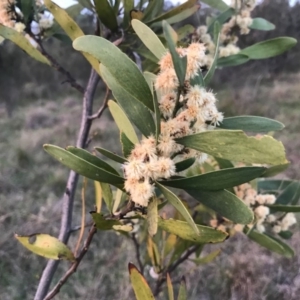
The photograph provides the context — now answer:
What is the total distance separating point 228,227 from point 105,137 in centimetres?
273

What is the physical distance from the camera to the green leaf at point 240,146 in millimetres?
304

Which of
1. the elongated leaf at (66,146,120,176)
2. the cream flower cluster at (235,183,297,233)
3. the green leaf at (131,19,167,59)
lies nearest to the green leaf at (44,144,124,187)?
the elongated leaf at (66,146,120,176)

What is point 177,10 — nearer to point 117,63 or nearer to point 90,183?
point 117,63

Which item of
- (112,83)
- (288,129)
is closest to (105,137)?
(288,129)

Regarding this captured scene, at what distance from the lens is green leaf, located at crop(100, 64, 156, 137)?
1.25 ft

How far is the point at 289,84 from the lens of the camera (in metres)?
4.76

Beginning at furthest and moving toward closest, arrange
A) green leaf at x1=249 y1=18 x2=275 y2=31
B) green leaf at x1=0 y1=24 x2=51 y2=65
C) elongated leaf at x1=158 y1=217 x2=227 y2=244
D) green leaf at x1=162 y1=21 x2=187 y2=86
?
1. green leaf at x1=249 y1=18 x2=275 y2=31
2. green leaf at x1=0 y1=24 x2=51 y2=65
3. elongated leaf at x1=158 y1=217 x2=227 y2=244
4. green leaf at x1=162 y1=21 x2=187 y2=86

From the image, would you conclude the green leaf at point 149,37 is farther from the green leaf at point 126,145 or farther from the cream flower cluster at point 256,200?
the cream flower cluster at point 256,200

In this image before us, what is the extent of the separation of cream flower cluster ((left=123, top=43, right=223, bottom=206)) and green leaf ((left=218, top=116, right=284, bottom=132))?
0.03 metres

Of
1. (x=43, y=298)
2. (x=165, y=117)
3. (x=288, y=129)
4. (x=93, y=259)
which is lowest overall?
(x=93, y=259)

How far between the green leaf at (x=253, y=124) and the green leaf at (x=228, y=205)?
6cm

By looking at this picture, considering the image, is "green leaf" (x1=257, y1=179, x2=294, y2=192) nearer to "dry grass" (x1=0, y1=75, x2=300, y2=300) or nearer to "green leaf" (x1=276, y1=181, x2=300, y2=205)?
"green leaf" (x1=276, y1=181, x2=300, y2=205)

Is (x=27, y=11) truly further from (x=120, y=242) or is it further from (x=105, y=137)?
(x=105, y=137)

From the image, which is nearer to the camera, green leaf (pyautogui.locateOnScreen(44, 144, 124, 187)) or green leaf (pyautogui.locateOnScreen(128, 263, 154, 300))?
green leaf (pyautogui.locateOnScreen(44, 144, 124, 187))
